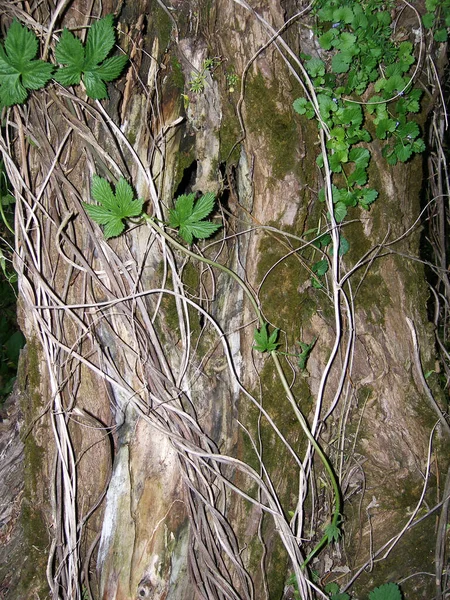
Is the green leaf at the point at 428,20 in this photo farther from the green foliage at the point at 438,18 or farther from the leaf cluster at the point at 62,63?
the leaf cluster at the point at 62,63

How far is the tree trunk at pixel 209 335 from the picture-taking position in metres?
1.38

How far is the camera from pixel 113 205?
49.3 inches

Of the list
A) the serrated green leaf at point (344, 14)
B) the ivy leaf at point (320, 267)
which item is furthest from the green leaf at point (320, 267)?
the serrated green leaf at point (344, 14)

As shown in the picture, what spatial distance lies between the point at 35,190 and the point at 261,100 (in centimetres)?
75

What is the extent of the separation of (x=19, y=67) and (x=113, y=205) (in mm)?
444

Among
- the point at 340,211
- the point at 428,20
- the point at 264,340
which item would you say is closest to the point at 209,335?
the point at 264,340

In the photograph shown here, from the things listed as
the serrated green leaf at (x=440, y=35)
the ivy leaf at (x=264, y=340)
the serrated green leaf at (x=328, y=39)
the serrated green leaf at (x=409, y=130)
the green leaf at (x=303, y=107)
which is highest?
the serrated green leaf at (x=440, y=35)

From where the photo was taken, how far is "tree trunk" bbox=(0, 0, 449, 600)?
1.38 metres

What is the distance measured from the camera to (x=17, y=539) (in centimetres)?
170

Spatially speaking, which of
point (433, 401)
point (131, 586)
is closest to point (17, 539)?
point (131, 586)

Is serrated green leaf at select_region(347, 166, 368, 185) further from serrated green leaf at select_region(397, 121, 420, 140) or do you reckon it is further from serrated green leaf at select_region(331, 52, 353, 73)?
serrated green leaf at select_region(331, 52, 353, 73)

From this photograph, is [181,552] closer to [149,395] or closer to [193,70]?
[149,395]

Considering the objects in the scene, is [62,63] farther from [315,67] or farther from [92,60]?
[315,67]

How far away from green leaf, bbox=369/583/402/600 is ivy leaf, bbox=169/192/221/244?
1.26 meters
